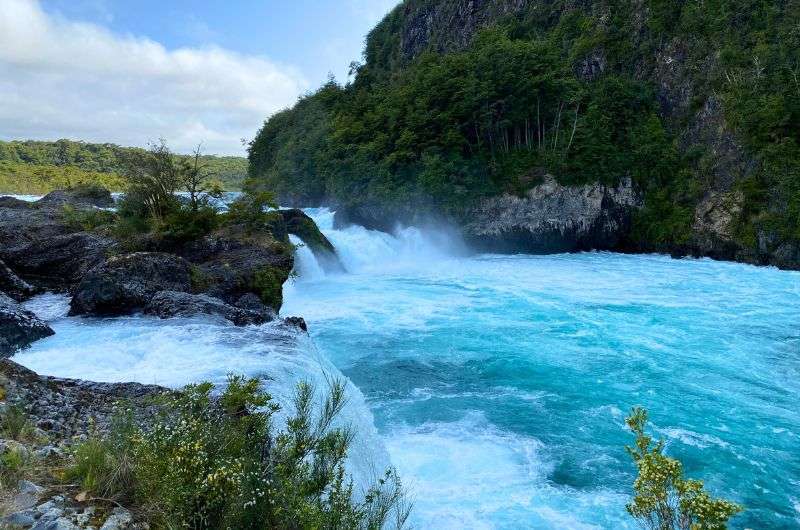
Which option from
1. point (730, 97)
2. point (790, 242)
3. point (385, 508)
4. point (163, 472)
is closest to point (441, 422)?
point (385, 508)

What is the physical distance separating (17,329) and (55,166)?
80.4m

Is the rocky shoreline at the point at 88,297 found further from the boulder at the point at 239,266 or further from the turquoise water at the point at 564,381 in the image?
the turquoise water at the point at 564,381

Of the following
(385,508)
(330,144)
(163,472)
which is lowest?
(385,508)

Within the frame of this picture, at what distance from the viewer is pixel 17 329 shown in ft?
29.3

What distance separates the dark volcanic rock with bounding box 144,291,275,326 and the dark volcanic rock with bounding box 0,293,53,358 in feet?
6.69

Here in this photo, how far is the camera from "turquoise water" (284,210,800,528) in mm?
7816

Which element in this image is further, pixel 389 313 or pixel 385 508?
pixel 389 313

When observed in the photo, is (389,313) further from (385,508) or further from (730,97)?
(730,97)

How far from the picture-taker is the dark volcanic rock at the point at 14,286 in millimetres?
12344

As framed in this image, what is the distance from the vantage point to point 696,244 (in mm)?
28219

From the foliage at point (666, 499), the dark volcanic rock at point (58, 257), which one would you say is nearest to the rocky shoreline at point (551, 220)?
the dark volcanic rock at point (58, 257)

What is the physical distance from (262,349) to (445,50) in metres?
48.8

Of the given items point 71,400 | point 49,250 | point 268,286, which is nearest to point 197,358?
point 71,400

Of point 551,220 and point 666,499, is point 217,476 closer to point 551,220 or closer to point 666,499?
point 666,499
